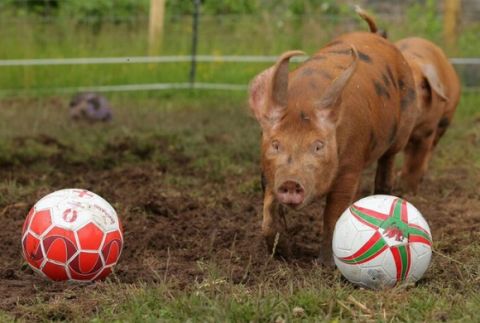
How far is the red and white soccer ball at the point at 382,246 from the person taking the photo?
4.90 meters

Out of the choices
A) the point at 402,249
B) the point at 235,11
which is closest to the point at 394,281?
the point at 402,249

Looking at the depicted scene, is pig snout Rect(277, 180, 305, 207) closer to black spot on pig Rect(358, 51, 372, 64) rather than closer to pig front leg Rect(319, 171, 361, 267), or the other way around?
pig front leg Rect(319, 171, 361, 267)

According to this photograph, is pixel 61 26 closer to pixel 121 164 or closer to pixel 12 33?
pixel 12 33

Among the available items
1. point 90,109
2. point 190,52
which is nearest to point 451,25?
point 190,52

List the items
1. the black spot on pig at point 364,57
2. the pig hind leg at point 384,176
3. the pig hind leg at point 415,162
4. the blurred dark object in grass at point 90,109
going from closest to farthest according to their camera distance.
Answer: the black spot on pig at point 364,57 < the pig hind leg at point 384,176 < the pig hind leg at point 415,162 < the blurred dark object in grass at point 90,109

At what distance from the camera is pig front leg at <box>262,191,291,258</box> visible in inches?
225

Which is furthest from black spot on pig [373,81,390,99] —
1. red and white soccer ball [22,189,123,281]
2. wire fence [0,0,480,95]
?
wire fence [0,0,480,95]

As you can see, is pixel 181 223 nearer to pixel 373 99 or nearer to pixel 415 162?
pixel 373 99

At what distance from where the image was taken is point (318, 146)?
17.1 feet

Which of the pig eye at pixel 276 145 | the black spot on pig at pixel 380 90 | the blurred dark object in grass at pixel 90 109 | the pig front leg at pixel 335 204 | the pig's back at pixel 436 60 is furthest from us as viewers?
the blurred dark object in grass at pixel 90 109

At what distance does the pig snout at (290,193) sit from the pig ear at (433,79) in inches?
124

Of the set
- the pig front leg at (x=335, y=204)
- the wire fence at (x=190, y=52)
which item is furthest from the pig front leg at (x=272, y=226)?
the wire fence at (x=190, y=52)

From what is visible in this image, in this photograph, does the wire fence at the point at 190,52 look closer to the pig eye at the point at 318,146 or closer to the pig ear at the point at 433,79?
the pig ear at the point at 433,79

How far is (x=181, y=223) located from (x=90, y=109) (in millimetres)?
4140
